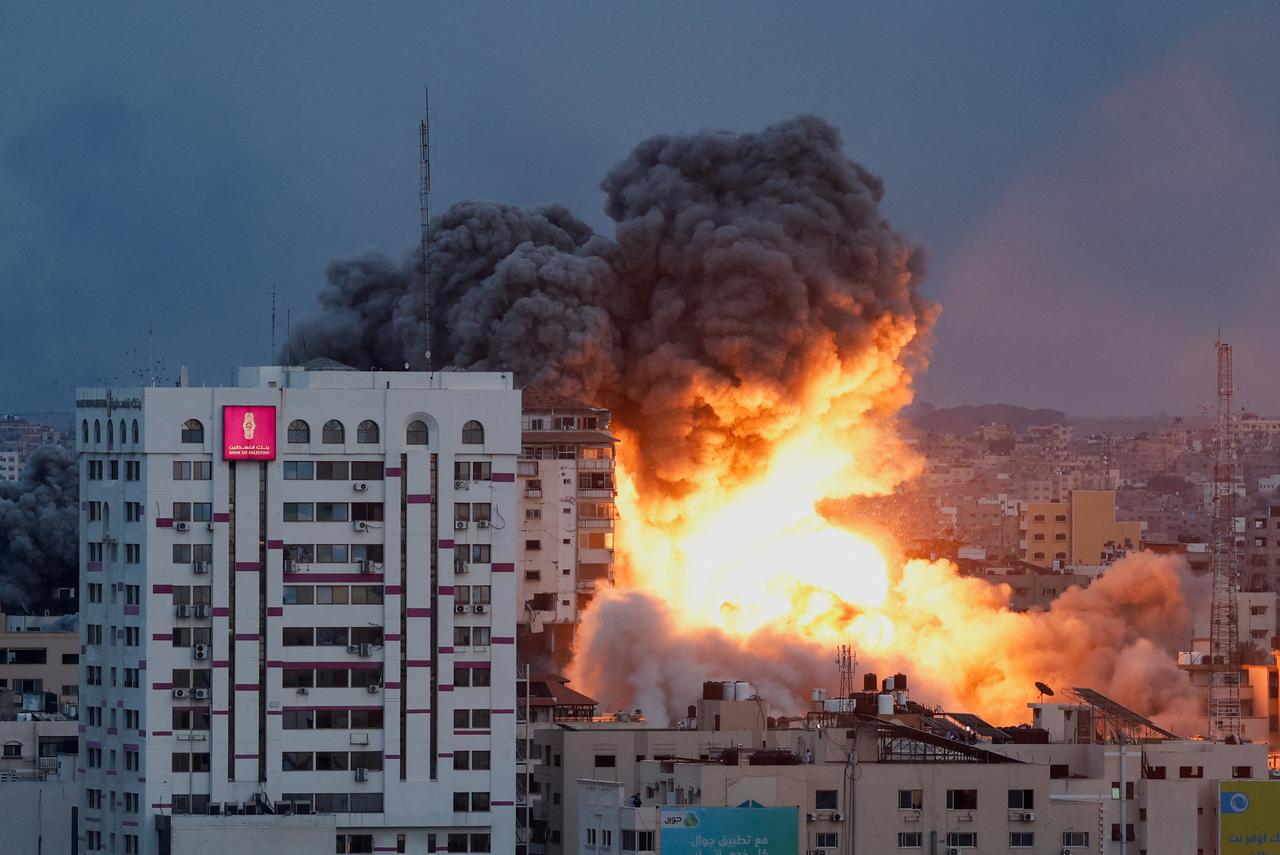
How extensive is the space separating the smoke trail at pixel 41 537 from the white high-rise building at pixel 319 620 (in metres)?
45.1

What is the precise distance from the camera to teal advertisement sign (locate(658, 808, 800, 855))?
64.3 metres

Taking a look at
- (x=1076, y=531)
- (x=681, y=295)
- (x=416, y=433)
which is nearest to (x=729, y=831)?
(x=416, y=433)

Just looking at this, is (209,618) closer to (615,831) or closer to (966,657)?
(615,831)

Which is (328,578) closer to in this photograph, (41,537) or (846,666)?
(846,666)

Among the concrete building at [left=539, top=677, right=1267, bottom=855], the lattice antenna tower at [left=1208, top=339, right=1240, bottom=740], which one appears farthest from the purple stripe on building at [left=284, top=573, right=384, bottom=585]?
the lattice antenna tower at [left=1208, top=339, right=1240, bottom=740]

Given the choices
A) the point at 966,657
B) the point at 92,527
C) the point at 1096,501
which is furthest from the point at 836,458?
the point at 1096,501

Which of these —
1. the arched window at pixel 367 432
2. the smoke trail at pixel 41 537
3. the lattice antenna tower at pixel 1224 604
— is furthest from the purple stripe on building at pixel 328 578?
the smoke trail at pixel 41 537

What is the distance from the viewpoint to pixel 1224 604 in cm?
10562

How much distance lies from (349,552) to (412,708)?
325cm

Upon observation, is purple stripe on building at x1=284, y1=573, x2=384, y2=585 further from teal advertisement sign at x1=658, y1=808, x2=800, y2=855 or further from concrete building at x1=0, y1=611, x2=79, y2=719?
concrete building at x1=0, y1=611, x2=79, y2=719

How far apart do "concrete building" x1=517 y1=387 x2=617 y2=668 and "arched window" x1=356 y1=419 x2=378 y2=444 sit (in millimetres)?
26024

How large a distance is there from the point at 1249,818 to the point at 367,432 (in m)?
18.5

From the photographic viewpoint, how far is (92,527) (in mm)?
73438

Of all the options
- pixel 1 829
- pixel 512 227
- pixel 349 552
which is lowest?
pixel 1 829
